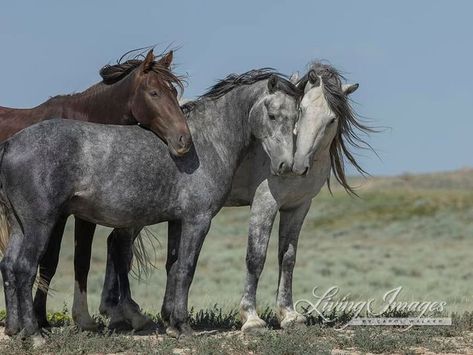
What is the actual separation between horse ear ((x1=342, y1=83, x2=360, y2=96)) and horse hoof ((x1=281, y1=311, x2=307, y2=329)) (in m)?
2.27

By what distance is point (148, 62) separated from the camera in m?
8.39

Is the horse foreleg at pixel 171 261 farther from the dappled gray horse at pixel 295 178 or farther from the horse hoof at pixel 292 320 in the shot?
the horse hoof at pixel 292 320

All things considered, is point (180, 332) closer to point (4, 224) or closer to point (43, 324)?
point (43, 324)

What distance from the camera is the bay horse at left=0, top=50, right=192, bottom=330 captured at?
8195 mm

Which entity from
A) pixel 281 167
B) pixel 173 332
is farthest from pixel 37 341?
pixel 281 167

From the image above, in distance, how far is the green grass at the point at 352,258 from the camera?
16500mm

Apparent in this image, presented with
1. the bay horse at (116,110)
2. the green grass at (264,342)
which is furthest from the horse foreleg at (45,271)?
the green grass at (264,342)

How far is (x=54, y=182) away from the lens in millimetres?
7473

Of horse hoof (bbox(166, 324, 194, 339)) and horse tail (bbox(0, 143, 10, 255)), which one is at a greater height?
horse tail (bbox(0, 143, 10, 255))

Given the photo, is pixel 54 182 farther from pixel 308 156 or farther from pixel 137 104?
pixel 308 156

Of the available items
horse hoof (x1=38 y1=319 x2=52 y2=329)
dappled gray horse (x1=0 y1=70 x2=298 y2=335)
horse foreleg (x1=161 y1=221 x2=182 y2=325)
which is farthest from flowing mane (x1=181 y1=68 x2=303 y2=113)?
horse hoof (x1=38 y1=319 x2=52 y2=329)

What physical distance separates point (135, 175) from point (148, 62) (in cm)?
113

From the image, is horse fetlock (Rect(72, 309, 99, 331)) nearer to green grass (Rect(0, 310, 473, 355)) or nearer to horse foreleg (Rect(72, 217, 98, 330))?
horse foreleg (Rect(72, 217, 98, 330))

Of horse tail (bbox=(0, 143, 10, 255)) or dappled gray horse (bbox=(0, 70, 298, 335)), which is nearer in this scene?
dappled gray horse (bbox=(0, 70, 298, 335))
